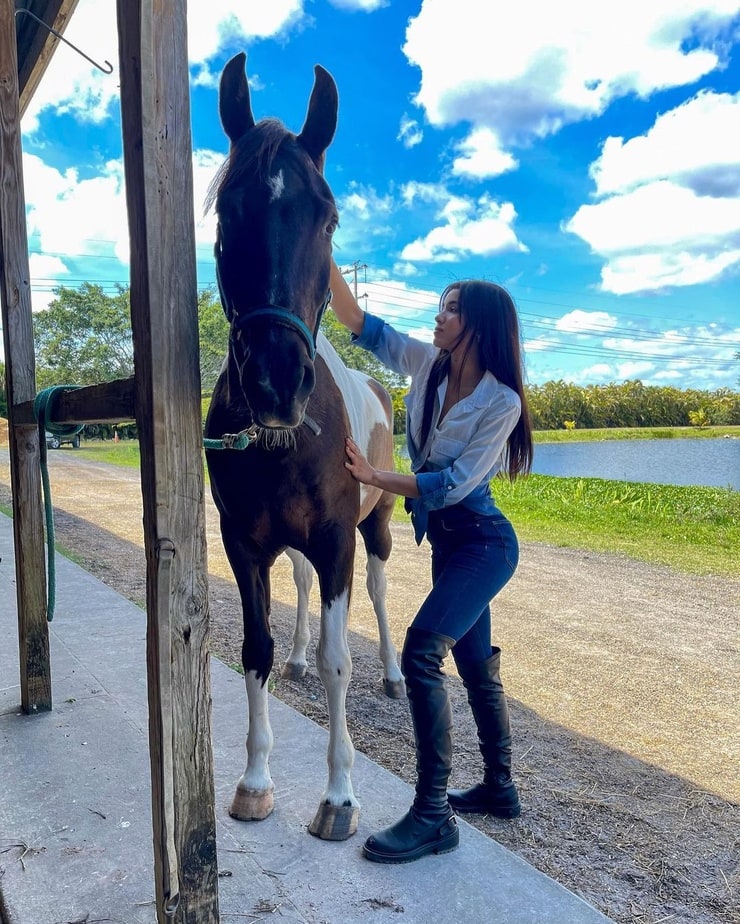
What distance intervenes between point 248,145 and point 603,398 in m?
46.6

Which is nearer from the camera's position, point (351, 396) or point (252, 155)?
point (252, 155)

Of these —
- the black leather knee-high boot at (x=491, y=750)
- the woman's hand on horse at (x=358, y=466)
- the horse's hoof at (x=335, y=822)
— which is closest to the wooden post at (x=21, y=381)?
the woman's hand on horse at (x=358, y=466)

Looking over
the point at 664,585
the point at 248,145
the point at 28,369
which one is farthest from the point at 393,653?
the point at 664,585

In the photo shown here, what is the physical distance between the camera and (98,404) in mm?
1723

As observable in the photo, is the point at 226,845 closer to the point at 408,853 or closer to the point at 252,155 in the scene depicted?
the point at 408,853

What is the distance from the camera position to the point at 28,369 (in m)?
2.70

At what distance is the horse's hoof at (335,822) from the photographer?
2053 mm

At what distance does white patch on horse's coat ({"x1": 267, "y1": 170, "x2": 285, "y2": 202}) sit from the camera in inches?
68.8

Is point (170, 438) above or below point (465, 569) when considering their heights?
above

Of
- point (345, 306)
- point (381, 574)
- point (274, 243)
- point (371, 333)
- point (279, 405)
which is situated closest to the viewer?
point (279, 405)

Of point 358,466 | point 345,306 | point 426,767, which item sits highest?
point 345,306

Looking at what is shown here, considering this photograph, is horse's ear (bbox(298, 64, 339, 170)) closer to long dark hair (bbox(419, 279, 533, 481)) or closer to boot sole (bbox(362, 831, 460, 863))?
long dark hair (bbox(419, 279, 533, 481))

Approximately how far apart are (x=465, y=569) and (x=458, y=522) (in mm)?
174

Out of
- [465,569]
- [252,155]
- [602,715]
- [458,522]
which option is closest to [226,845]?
[465,569]
